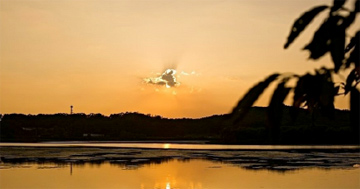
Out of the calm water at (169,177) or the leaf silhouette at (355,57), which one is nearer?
the leaf silhouette at (355,57)

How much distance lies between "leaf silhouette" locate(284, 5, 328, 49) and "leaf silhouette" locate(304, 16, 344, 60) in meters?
0.03

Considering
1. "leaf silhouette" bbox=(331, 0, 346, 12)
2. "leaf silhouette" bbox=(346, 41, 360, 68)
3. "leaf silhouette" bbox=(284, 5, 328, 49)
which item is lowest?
"leaf silhouette" bbox=(346, 41, 360, 68)

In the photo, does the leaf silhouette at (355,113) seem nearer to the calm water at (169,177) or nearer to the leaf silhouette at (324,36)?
the leaf silhouette at (324,36)

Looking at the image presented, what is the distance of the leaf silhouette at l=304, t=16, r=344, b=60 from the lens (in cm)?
103

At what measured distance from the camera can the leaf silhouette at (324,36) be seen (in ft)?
3.39

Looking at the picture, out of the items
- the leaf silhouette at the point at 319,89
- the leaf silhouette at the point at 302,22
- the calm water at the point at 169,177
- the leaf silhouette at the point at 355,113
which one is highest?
the leaf silhouette at the point at 302,22

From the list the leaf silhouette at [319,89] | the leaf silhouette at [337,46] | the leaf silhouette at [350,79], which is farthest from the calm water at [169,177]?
the leaf silhouette at [337,46]

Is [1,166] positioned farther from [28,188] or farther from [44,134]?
[44,134]

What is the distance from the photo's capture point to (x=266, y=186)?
16281 mm

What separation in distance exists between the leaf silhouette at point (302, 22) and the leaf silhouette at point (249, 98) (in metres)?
0.08

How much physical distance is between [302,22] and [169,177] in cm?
1850

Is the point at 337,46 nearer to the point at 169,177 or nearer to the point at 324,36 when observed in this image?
the point at 324,36

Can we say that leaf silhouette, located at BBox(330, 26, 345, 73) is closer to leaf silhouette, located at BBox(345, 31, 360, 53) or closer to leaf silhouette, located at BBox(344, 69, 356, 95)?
leaf silhouette, located at BBox(345, 31, 360, 53)

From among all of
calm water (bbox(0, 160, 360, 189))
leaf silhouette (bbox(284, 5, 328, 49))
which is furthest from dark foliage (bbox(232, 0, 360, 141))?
calm water (bbox(0, 160, 360, 189))
